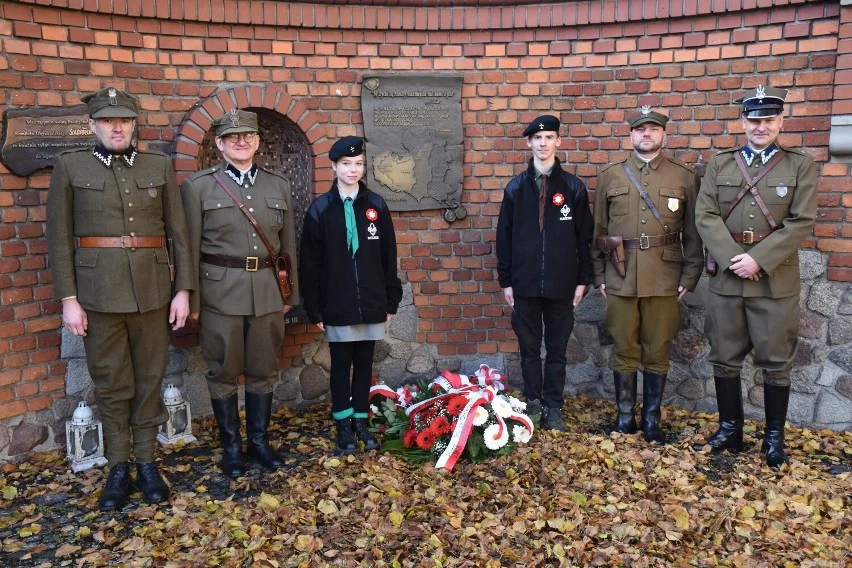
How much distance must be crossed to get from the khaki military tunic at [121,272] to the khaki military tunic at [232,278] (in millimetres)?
141

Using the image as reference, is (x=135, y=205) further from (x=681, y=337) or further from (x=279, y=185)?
(x=681, y=337)

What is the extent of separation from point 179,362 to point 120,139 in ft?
5.38

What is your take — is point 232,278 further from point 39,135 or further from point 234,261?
point 39,135

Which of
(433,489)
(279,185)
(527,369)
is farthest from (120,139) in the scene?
(527,369)

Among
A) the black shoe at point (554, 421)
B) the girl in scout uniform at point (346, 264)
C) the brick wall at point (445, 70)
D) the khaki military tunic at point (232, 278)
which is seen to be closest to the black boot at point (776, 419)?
the brick wall at point (445, 70)

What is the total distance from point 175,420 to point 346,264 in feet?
4.77

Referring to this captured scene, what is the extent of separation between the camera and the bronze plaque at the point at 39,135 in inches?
151

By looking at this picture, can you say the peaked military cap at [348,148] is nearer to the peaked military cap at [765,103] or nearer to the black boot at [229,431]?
the black boot at [229,431]

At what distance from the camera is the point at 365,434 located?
14.1 feet

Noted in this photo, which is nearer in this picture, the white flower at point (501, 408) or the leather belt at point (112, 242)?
the leather belt at point (112, 242)

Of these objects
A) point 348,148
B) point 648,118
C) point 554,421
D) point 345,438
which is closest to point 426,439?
point 345,438

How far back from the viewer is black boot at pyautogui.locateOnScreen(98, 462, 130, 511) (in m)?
3.50

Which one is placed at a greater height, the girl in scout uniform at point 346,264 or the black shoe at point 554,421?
the girl in scout uniform at point 346,264

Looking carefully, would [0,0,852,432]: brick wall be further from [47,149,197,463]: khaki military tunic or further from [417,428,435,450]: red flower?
[417,428,435,450]: red flower
